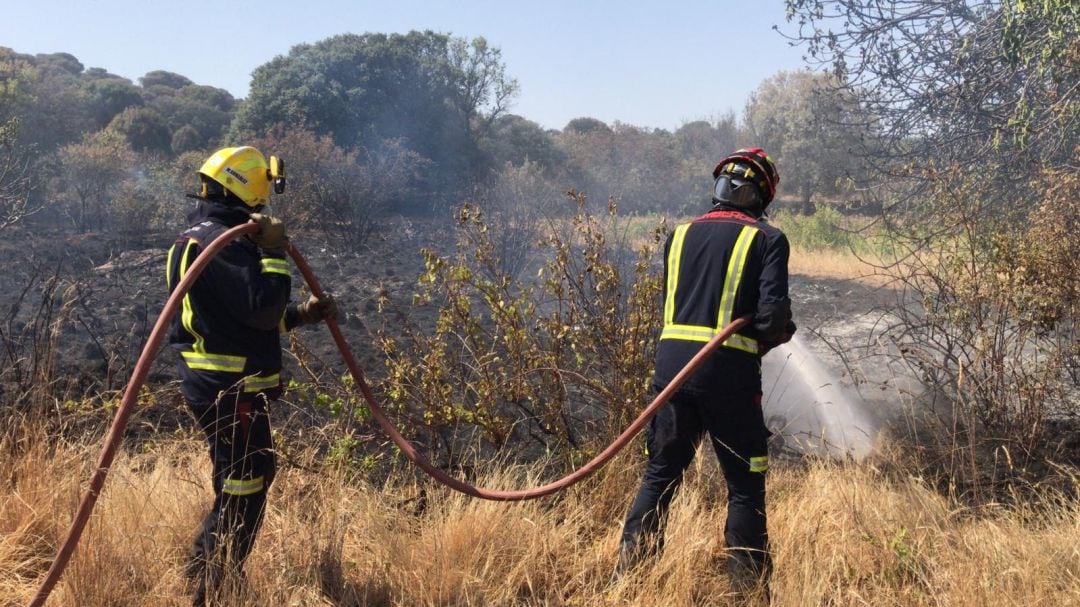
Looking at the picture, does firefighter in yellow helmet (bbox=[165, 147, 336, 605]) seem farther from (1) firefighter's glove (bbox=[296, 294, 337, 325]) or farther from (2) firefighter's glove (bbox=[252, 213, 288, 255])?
(1) firefighter's glove (bbox=[296, 294, 337, 325])

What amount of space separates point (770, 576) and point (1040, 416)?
2.30m

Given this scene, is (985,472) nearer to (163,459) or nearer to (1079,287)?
(1079,287)

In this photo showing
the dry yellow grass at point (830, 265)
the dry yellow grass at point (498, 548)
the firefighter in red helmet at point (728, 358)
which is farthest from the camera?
the dry yellow grass at point (830, 265)

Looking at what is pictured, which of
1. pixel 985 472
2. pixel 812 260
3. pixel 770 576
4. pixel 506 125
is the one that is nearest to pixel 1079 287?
pixel 985 472

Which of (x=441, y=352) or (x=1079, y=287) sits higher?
(x=1079, y=287)

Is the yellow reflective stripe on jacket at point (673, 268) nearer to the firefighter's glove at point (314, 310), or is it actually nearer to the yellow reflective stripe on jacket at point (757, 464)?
the yellow reflective stripe on jacket at point (757, 464)

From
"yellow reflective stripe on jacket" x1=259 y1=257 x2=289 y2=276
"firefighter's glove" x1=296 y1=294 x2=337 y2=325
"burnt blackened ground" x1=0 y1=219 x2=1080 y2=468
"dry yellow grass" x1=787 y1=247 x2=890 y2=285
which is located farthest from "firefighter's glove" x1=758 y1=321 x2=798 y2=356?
"dry yellow grass" x1=787 y1=247 x2=890 y2=285

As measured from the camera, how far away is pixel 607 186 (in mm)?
33500

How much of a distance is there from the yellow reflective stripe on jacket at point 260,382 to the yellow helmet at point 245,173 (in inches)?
Answer: 25.9

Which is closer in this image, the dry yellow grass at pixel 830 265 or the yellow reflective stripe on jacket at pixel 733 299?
the yellow reflective stripe on jacket at pixel 733 299

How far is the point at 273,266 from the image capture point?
2.98 m

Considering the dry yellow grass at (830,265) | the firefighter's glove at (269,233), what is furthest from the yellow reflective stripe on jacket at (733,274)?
the dry yellow grass at (830,265)

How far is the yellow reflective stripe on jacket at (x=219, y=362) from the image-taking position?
9.76 feet

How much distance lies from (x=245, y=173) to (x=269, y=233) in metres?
0.35
